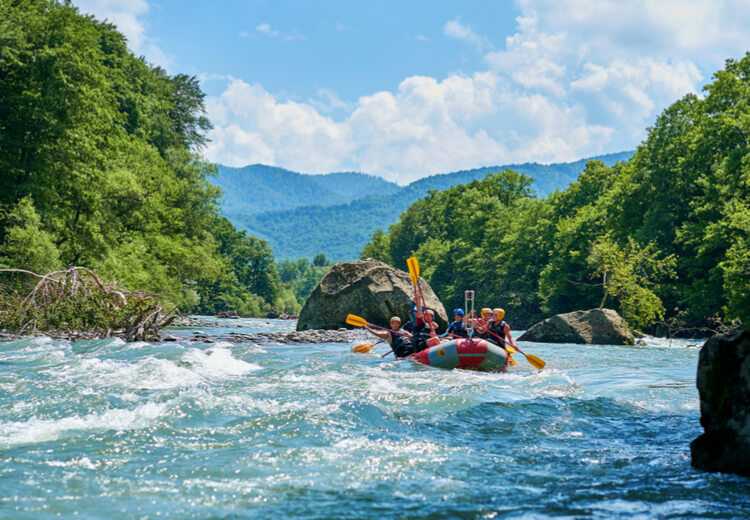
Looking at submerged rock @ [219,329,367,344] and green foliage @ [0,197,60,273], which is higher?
green foliage @ [0,197,60,273]

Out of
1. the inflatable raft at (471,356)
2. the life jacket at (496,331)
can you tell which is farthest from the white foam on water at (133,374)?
the life jacket at (496,331)

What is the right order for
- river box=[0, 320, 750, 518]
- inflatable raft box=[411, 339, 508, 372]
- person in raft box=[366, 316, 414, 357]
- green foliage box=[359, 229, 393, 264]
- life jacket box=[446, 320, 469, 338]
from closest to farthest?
river box=[0, 320, 750, 518] → inflatable raft box=[411, 339, 508, 372] → life jacket box=[446, 320, 469, 338] → person in raft box=[366, 316, 414, 357] → green foliage box=[359, 229, 393, 264]

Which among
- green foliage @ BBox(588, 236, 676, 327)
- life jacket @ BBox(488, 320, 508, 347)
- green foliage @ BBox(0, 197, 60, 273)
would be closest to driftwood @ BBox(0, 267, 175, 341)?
green foliage @ BBox(0, 197, 60, 273)

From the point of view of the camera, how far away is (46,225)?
26312 mm

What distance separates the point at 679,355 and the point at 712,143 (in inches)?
683

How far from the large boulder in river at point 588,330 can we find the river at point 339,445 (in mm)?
12565

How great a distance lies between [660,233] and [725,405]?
33.0 metres

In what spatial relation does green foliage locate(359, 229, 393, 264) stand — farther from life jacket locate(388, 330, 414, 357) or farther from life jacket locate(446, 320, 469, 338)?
life jacket locate(446, 320, 469, 338)

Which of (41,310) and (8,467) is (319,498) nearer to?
(8,467)

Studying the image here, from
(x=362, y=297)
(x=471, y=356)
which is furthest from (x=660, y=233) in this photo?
(x=471, y=356)

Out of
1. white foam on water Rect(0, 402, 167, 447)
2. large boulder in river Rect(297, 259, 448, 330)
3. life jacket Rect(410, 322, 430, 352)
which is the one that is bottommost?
white foam on water Rect(0, 402, 167, 447)

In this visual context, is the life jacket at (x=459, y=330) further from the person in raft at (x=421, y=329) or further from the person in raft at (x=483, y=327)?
the person in raft at (x=421, y=329)

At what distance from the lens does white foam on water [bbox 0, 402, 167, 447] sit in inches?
313

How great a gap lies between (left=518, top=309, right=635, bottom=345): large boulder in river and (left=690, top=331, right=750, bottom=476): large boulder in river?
19727 mm
